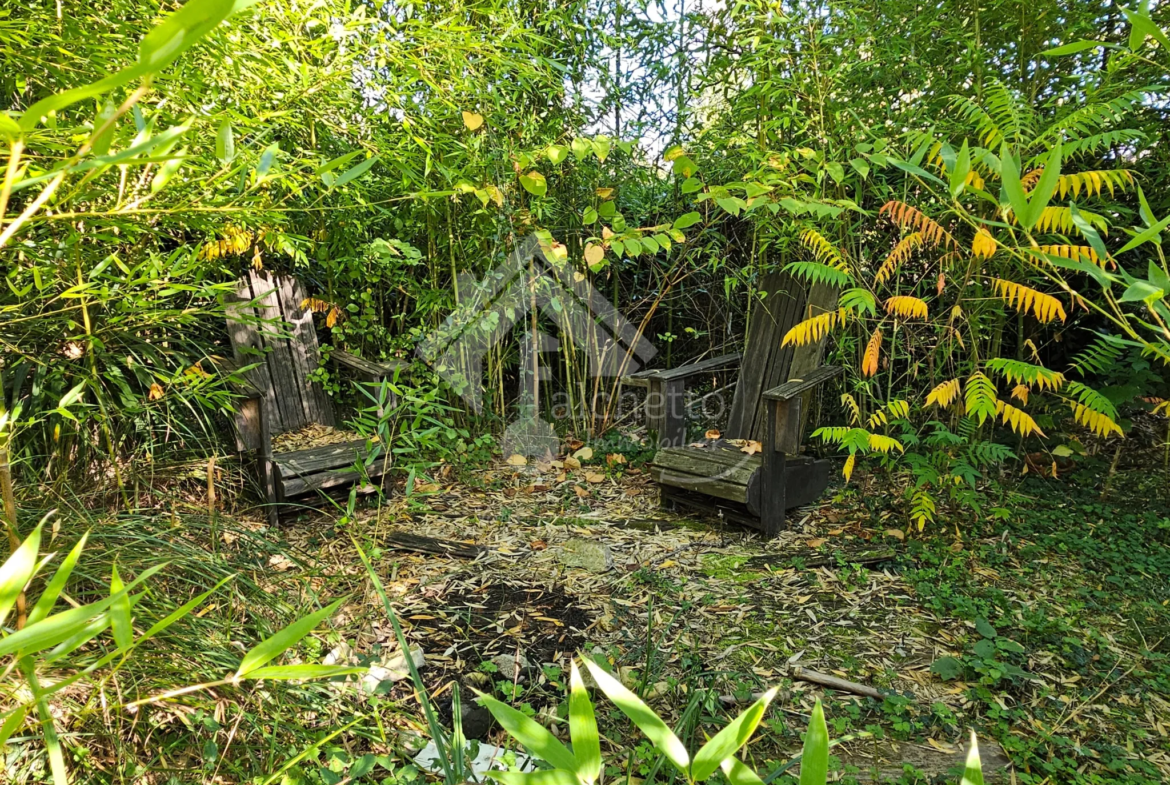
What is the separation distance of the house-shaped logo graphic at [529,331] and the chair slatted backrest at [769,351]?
2.65 ft

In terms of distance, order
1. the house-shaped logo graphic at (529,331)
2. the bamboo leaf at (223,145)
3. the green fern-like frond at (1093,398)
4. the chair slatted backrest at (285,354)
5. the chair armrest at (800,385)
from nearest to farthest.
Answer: the bamboo leaf at (223,145), the green fern-like frond at (1093,398), the chair armrest at (800,385), the chair slatted backrest at (285,354), the house-shaped logo graphic at (529,331)

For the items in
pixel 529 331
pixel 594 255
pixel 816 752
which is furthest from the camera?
pixel 529 331

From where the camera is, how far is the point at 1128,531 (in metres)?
2.39

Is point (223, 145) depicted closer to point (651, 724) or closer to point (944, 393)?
point (651, 724)

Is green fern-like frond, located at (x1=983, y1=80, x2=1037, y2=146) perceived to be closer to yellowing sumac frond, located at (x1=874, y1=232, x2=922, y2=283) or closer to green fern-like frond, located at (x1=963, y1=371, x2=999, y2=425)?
yellowing sumac frond, located at (x1=874, y1=232, x2=922, y2=283)

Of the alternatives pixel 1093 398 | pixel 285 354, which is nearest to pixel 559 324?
pixel 285 354

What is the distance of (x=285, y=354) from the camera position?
3.01 metres

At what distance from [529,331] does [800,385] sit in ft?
5.25

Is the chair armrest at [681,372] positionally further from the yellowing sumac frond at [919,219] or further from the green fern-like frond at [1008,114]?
the green fern-like frond at [1008,114]

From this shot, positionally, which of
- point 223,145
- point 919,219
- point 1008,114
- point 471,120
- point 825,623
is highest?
point 471,120

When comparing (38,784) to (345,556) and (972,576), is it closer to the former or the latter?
(345,556)

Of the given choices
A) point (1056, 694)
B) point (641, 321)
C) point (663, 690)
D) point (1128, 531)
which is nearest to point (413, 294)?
point (641, 321)

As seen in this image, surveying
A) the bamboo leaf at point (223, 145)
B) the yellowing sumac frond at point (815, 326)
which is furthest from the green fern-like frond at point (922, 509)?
the bamboo leaf at point (223, 145)

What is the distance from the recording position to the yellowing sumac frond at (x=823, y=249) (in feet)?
7.38
